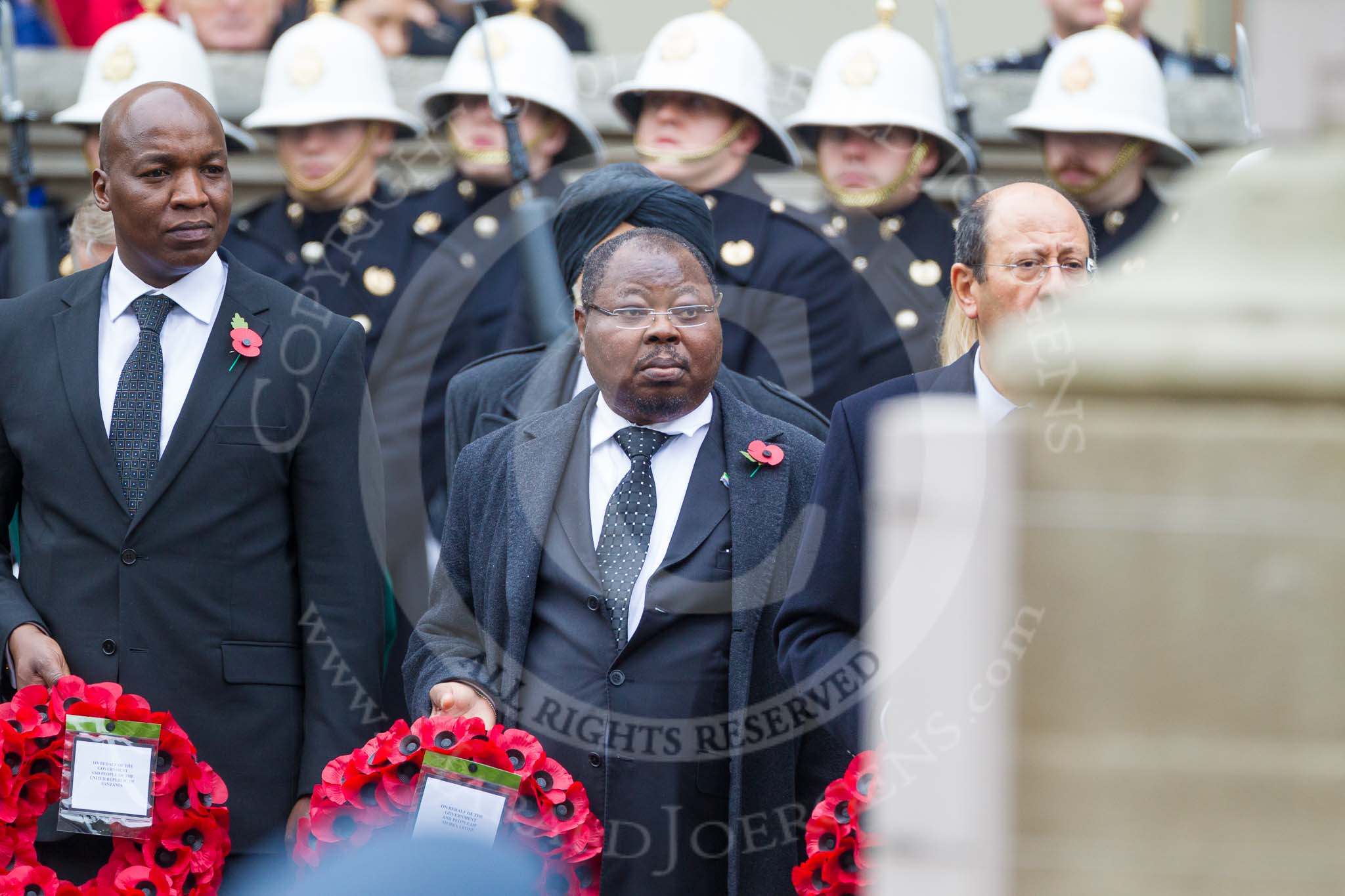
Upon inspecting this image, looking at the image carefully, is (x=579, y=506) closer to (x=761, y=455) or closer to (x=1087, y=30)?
(x=761, y=455)

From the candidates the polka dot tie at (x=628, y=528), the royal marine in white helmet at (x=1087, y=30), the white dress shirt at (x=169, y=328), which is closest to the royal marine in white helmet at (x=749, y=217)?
the royal marine in white helmet at (x=1087, y=30)

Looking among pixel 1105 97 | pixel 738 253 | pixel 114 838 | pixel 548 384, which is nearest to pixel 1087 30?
pixel 1105 97

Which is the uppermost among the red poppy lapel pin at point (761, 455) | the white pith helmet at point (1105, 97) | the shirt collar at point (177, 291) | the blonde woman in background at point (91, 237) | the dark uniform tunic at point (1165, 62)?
the dark uniform tunic at point (1165, 62)

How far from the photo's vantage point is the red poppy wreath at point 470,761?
369 cm

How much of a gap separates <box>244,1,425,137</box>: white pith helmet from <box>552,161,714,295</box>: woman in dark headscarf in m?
1.65

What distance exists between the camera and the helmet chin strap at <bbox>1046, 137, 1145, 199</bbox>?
6094 mm

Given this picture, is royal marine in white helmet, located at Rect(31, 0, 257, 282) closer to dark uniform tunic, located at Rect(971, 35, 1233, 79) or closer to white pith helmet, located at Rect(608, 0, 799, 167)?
white pith helmet, located at Rect(608, 0, 799, 167)

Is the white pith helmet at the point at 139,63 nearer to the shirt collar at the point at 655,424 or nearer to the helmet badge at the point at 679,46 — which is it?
the helmet badge at the point at 679,46

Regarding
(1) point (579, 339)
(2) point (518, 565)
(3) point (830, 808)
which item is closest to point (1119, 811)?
(3) point (830, 808)

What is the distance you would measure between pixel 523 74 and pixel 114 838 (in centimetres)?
314

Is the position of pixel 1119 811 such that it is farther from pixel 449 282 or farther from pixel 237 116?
pixel 237 116

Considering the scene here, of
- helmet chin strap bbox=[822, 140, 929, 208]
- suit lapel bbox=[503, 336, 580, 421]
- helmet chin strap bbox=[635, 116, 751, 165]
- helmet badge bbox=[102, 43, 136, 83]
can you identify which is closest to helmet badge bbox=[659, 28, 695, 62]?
helmet chin strap bbox=[635, 116, 751, 165]

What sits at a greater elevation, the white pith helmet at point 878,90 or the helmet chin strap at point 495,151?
the white pith helmet at point 878,90

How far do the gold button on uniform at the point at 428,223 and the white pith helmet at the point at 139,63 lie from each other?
0.75 m
